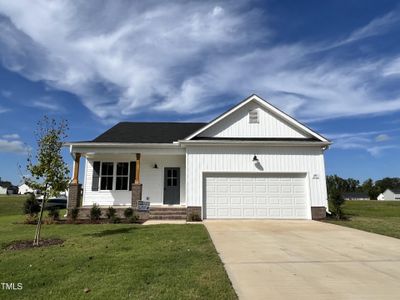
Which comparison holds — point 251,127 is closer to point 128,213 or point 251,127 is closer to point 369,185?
point 128,213

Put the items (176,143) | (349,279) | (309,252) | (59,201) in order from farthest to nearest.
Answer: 1. (59,201)
2. (176,143)
3. (309,252)
4. (349,279)

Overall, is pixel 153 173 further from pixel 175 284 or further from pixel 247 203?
pixel 175 284

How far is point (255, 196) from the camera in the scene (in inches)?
571

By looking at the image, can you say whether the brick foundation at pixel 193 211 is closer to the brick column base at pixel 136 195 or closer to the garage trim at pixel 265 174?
the garage trim at pixel 265 174

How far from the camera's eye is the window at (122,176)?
55.0ft

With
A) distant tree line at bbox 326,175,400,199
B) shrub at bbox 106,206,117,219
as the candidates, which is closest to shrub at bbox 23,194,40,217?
shrub at bbox 106,206,117,219

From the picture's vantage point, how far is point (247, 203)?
14.4 meters

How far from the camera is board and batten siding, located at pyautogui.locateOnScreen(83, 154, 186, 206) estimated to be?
1658cm

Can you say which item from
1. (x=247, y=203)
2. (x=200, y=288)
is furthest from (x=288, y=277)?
(x=247, y=203)

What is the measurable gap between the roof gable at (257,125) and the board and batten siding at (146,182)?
2.83m

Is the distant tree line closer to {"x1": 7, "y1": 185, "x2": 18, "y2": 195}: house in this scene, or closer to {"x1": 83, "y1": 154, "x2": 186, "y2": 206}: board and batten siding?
{"x1": 83, "y1": 154, "x2": 186, "y2": 206}: board and batten siding

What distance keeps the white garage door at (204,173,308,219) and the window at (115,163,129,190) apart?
5026 mm

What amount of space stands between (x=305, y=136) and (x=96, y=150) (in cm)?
1109

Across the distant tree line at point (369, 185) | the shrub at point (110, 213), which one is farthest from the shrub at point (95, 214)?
the distant tree line at point (369, 185)
